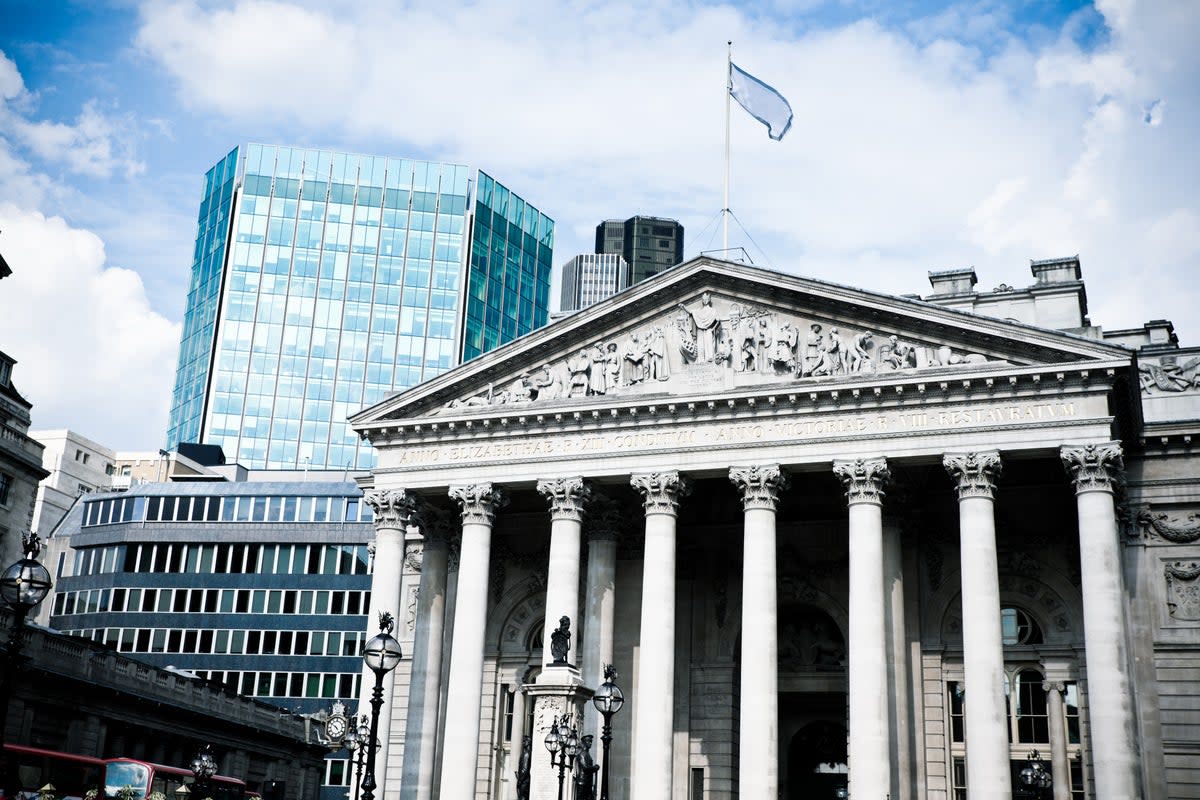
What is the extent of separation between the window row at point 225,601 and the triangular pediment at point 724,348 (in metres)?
33.9

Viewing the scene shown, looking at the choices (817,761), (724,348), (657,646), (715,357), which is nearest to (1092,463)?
(724,348)

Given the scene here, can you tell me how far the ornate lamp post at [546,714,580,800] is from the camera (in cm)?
3078

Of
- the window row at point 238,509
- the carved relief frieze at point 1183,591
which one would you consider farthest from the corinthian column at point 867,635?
the window row at point 238,509

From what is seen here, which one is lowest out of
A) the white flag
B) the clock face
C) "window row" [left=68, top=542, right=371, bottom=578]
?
the clock face

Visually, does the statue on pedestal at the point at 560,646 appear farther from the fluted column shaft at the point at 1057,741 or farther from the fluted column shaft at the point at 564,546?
the fluted column shaft at the point at 1057,741

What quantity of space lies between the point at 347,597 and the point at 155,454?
46.9m

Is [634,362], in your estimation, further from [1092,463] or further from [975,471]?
[1092,463]

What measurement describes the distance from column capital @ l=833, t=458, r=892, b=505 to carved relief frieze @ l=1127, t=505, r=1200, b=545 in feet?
29.1

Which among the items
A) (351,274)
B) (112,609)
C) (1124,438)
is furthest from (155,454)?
(1124,438)

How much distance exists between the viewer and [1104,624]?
37750 millimetres

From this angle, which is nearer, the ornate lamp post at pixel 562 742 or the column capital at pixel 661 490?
the ornate lamp post at pixel 562 742

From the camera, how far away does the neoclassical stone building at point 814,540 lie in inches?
1570

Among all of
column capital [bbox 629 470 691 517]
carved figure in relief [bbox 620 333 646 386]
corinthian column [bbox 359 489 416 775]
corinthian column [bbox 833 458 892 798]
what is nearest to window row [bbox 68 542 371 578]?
corinthian column [bbox 359 489 416 775]

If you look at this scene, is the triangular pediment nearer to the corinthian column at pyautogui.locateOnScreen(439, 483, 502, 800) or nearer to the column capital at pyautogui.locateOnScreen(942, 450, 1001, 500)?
the column capital at pyautogui.locateOnScreen(942, 450, 1001, 500)
